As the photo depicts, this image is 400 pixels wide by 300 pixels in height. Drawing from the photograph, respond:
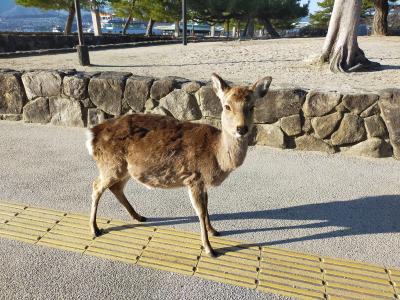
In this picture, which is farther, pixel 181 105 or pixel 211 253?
pixel 181 105

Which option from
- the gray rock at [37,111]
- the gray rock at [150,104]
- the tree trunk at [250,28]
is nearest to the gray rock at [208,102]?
the gray rock at [150,104]

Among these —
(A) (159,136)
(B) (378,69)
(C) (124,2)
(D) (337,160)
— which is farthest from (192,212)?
(C) (124,2)

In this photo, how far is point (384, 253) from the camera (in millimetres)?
3598

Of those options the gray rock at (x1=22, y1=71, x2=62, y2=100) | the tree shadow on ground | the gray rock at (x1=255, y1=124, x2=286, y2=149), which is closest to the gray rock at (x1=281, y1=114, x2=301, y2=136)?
the gray rock at (x1=255, y1=124, x2=286, y2=149)

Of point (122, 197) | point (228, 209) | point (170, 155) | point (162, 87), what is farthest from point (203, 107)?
point (170, 155)

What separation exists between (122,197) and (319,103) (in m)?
3.52

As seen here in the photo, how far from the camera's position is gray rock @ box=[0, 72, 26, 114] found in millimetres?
7262

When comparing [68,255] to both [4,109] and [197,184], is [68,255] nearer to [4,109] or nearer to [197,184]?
[197,184]

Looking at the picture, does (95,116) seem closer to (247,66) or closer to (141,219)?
(141,219)

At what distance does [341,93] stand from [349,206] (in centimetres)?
204

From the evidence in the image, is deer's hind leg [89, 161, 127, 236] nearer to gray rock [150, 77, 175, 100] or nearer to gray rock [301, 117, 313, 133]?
gray rock [150, 77, 175, 100]

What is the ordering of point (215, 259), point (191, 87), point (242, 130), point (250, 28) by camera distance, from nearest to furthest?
point (242, 130)
point (215, 259)
point (191, 87)
point (250, 28)

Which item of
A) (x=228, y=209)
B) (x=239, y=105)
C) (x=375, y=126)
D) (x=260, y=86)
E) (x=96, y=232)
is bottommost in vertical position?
(x=228, y=209)

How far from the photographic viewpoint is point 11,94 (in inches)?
291
